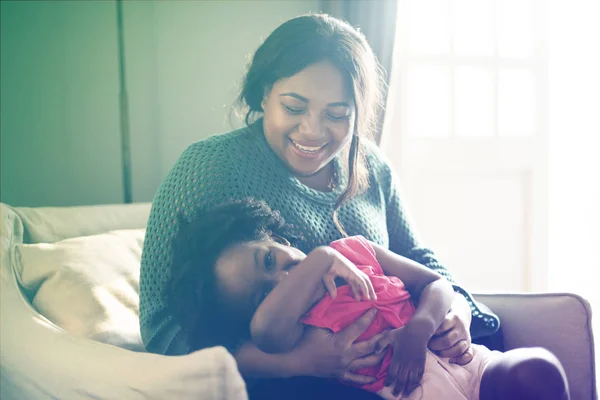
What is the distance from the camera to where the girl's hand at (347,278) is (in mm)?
813

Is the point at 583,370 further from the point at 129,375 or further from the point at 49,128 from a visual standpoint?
the point at 49,128

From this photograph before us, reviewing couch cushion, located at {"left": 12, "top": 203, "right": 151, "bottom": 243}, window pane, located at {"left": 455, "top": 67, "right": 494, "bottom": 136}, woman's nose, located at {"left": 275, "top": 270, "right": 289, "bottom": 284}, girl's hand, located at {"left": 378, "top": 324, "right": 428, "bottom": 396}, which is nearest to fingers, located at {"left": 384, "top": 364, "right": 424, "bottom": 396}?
girl's hand, located at {"left": 378, "top": 324, "right": 428, "bottom": 396}

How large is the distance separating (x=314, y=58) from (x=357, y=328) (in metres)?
0.45

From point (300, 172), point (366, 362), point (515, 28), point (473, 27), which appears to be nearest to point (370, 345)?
point (366, 362)

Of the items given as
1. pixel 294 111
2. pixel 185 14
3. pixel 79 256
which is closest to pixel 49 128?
pixel 185 14

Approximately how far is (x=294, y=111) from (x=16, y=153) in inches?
Answer: 47.5

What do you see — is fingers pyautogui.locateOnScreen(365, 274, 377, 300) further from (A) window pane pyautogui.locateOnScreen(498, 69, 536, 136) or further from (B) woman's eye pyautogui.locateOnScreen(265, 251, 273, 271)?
(A) window pane pyautogui.locateOnScreen(498, 69, 536, 136)

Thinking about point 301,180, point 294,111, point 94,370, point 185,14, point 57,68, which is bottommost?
point 94,370

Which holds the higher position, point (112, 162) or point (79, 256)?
point (112, 162)

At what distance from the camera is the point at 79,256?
119 centimetres

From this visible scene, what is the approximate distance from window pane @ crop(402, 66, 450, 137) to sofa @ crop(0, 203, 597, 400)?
1.15m

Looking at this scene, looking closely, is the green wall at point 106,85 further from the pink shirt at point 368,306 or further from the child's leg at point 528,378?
the child's leg at point 528,378

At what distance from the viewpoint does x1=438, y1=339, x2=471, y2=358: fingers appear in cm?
88

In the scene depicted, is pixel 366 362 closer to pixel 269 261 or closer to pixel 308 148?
pixel 269 261
